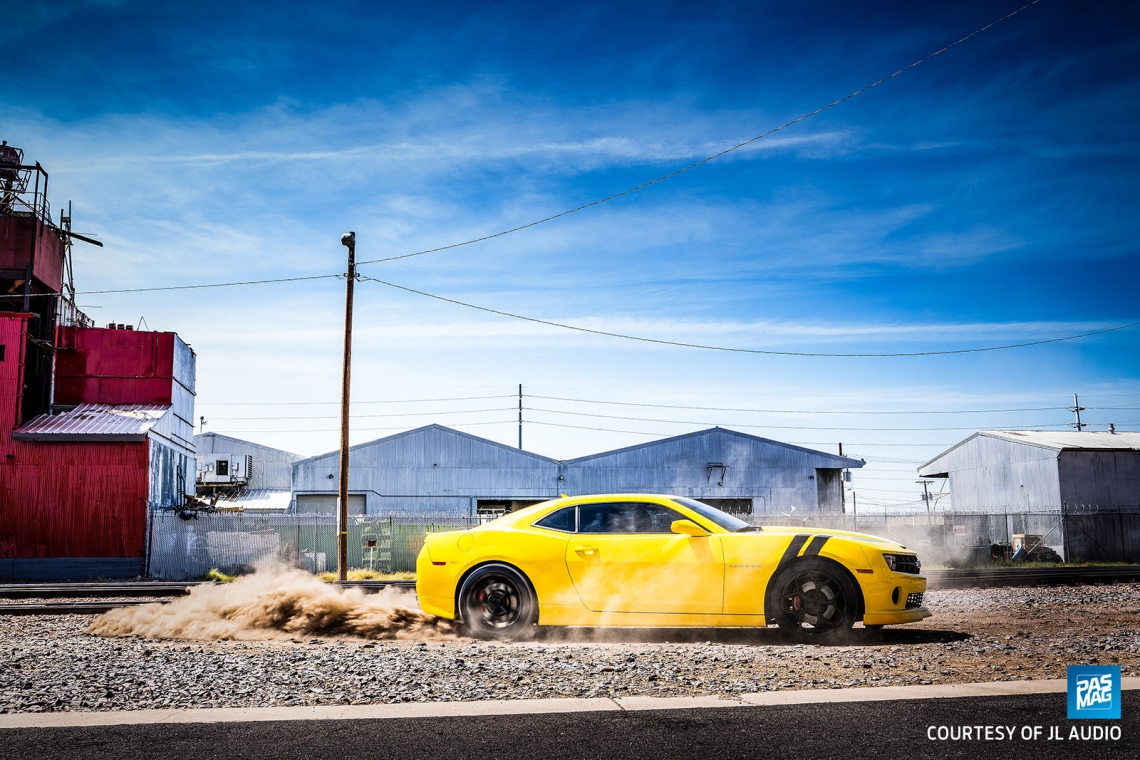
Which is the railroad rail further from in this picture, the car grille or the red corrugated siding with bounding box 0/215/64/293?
the red corrugated siding with bounding box 0/215/64/293

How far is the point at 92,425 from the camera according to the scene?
85.6ft

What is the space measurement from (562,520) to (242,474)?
54.5 meters

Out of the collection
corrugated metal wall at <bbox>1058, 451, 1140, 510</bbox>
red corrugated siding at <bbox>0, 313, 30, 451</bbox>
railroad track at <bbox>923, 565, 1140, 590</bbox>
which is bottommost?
railroad track at <bbox>923, 565, 1140, 590</bbox>

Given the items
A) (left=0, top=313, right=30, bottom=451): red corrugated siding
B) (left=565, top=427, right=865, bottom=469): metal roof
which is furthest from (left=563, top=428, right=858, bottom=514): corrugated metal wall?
(left=0, top=313, right=30, bottom=451): red corrugated siding

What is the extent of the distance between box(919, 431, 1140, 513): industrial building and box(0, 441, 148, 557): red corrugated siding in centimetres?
3379

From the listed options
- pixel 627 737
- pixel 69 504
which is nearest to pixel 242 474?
pixel 69 504

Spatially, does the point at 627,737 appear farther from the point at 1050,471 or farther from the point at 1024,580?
the point at 1050,471

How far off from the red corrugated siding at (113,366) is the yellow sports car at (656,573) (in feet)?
79.2

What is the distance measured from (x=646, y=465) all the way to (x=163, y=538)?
26.1 m

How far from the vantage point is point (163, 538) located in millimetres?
24359

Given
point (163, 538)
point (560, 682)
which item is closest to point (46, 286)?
point (163, 538)

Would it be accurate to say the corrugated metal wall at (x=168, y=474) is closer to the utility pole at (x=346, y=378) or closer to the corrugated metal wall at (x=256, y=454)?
the utility pole at (x=346, y=378)

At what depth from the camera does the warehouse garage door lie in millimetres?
44938

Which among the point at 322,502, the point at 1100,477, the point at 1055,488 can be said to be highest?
the point at 1100,477
